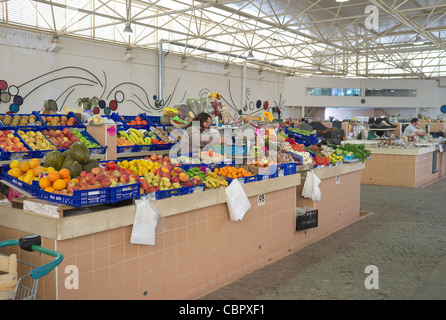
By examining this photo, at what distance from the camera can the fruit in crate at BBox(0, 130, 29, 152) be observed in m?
4.91

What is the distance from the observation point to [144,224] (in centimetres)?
314

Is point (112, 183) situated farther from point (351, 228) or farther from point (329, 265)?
point (351, 228)

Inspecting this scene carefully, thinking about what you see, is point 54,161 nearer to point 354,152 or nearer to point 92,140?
point 92,140

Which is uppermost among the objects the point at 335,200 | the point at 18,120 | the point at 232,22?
the point at 232,22

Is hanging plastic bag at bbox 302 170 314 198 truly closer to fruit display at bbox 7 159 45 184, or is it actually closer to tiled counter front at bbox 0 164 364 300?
tiled counter front at bbox 0 164 364 300

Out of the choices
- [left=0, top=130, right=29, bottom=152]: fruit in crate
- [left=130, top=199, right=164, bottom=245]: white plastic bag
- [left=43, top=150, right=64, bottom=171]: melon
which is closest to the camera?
[left=130, top=199, right=164, bottom=245]: white plastic bag

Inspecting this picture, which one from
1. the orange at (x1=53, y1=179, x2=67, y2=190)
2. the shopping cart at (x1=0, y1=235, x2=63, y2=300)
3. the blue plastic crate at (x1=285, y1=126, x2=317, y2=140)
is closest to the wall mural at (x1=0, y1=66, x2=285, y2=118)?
the blue plastic crate at (x1=285, y1=126, x2=317, y2=140)

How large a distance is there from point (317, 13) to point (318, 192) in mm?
12963

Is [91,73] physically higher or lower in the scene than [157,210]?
higher

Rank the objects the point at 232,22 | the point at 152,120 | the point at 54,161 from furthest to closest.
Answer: the point at 232,22 < the point at 152,120 < the point at 54,161

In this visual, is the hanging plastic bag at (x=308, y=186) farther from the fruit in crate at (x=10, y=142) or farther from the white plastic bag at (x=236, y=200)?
the fruit in crate at (x=10, y=142)

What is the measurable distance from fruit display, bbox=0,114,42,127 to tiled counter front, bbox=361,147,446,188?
7997mm

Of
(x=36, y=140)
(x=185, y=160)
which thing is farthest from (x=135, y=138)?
(x=185, y=160)

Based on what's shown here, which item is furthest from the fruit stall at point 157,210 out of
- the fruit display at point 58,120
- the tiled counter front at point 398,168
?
the tiled counter front at point 398,168
